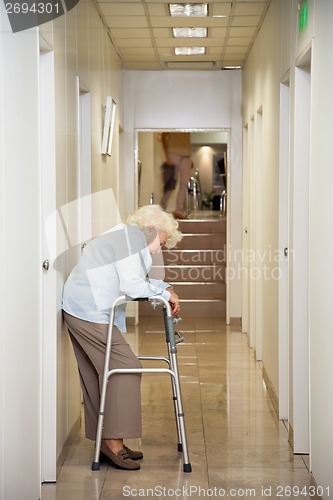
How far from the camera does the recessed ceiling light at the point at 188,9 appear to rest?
700cm

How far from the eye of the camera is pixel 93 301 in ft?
16.1

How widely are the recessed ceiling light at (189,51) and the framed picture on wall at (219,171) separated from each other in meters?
2.95

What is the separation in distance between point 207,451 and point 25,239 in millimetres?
2021

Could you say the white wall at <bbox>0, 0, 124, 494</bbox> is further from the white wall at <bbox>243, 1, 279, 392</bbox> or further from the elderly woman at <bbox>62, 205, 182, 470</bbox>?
the white wall at <bbox>243, 1, 279, 392</bbox>

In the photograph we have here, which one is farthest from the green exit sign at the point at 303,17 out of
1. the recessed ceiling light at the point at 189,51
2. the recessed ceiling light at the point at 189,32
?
the recessed ceiling light at the point at 189,51

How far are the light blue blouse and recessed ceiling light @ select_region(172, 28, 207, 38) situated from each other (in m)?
3.76

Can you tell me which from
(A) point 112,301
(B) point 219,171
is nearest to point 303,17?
(A) point 112,301

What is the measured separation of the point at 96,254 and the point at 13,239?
1.23 meters

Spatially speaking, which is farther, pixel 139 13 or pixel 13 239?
pixel 139 13

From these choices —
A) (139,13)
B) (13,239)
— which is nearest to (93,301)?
(13,239)

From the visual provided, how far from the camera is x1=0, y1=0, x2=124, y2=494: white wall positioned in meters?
3.51

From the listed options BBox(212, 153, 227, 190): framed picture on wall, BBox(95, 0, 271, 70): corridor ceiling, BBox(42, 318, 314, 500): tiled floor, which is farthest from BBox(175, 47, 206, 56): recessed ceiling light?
BBox(42, 318, 314, 500): tiled floor

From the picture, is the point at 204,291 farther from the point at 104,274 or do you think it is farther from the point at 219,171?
the point at 104,274

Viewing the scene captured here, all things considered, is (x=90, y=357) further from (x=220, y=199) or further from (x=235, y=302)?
(x=220, y=199)
